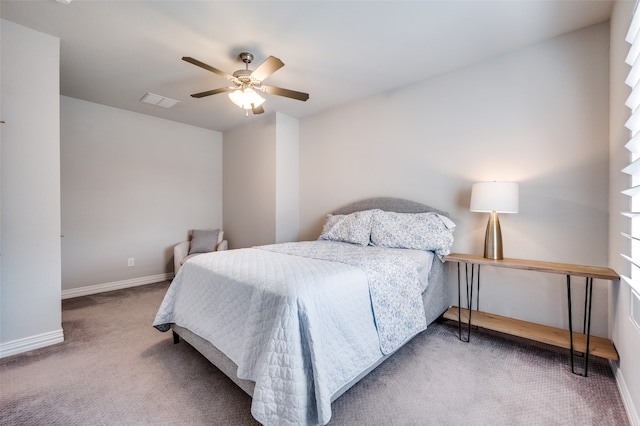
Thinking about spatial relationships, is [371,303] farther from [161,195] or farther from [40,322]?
[161,195]

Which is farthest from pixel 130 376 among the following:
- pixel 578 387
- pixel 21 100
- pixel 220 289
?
pixel 578 387

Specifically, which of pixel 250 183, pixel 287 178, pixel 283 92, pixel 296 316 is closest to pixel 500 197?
pixel 296 316

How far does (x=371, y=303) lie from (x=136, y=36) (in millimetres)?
2862

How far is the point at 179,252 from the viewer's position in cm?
416

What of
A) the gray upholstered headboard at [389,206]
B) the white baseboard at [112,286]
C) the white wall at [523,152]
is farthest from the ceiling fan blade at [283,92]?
the white baseboard at [112,286]

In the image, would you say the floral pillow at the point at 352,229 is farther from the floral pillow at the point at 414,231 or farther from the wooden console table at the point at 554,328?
the wooden console table at the point at 554,328

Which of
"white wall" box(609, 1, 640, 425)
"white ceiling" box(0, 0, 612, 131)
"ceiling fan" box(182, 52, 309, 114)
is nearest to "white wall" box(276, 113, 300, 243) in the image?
"white ceiling" box(0, 0, 612, 131)

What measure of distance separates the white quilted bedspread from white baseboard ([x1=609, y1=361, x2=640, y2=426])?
1.11 meters

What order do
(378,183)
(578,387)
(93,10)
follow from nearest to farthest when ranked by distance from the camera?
1. (578,387)
2. (93,10)
3. (378,183)

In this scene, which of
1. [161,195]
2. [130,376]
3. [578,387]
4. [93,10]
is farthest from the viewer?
[161,195]

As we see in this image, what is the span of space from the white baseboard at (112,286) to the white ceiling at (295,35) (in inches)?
102

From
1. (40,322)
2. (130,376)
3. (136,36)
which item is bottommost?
(130,376)

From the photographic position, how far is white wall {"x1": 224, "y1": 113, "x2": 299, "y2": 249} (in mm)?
4125

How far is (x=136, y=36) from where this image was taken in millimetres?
2320
